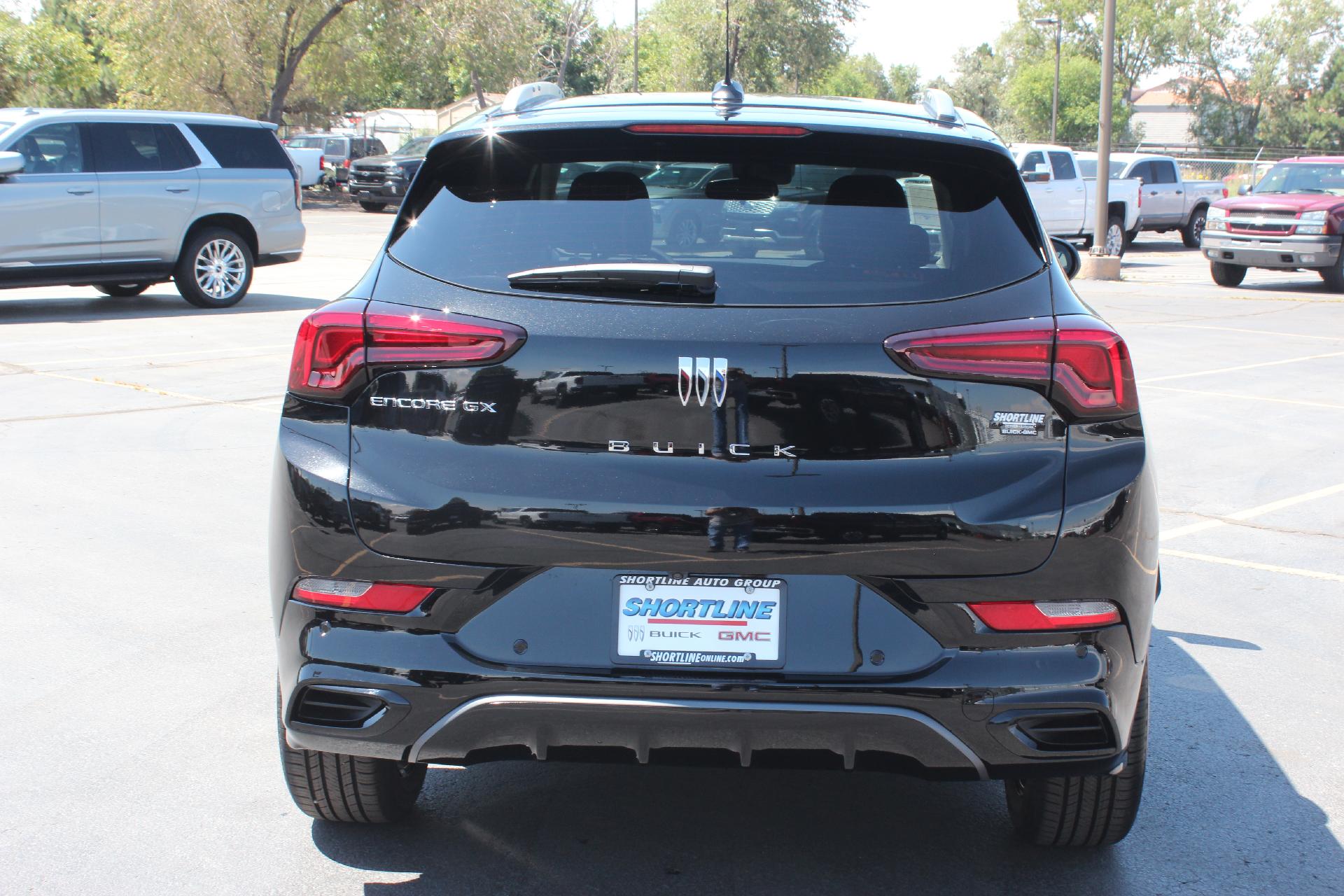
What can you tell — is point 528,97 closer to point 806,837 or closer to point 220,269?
point 806,837

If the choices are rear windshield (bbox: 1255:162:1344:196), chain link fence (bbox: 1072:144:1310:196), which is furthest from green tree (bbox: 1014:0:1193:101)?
rear windshield (bbox: 1255:162:1344:196)

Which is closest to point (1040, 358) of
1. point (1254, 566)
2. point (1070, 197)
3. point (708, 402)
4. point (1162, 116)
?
point (708, 402)

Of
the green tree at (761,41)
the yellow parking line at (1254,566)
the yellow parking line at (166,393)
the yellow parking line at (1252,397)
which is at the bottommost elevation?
the yellow parking line at (1254,566)

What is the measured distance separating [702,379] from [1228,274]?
20770mm

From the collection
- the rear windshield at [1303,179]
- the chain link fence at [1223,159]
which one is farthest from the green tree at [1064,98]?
the rear windshield at [1303,179]

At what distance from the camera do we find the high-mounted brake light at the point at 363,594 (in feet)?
9.17

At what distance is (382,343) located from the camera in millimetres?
2893

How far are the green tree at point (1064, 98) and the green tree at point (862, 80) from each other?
2568 centimetres

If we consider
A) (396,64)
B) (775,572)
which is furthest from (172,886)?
(396,64)

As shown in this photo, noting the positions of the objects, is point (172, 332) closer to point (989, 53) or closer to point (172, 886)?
point (172, 886)

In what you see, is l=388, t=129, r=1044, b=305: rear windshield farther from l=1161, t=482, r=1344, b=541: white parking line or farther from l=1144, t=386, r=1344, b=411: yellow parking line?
l=1144, t=386, r=1344, b=411: yellow parking line

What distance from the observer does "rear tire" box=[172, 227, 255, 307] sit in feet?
50.9

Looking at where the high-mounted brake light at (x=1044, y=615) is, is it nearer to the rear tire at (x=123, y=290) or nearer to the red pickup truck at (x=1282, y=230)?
the rear tire at (x=123, y=290)

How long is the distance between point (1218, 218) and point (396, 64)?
108ft
